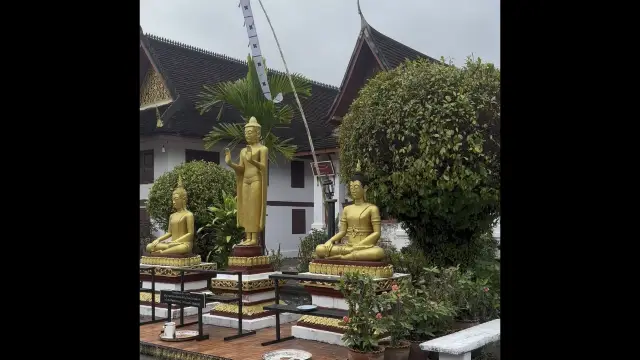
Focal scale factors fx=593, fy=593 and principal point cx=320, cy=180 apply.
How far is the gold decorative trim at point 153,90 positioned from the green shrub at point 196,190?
4160mm

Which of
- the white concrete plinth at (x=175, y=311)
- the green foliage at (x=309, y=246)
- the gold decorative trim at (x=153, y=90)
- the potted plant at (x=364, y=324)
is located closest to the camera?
the potted plant at (x=364, y=324)

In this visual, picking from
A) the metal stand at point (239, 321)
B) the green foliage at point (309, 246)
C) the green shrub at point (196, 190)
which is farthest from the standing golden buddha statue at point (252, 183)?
the green shrub at point (196, 190)

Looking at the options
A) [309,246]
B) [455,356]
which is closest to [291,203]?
[309,246]

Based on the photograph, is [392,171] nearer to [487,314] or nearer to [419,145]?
[419,145]

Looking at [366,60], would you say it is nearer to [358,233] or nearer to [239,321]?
[358,233]

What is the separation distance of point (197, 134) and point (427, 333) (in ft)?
39.6

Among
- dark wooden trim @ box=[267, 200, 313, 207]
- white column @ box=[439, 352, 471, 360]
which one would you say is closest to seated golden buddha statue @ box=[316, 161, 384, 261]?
white column @ box=[439, 352, 471, 360]

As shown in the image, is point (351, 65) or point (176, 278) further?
point (351, 65)

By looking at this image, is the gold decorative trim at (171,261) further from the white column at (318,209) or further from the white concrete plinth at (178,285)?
the white column at (318,209)

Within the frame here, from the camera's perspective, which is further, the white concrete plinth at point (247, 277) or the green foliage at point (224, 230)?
the green foliage at point (224, 230)

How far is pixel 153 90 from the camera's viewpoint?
57.7ft

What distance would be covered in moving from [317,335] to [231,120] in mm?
12736

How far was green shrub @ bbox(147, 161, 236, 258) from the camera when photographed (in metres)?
13.3

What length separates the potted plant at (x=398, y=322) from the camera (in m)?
5.48
